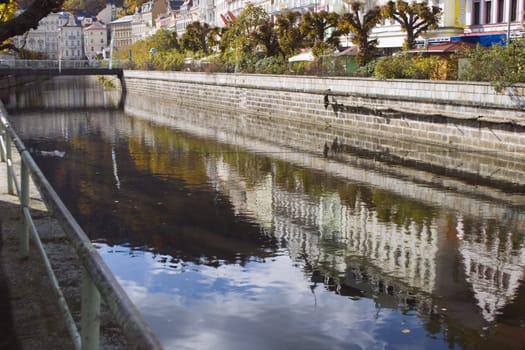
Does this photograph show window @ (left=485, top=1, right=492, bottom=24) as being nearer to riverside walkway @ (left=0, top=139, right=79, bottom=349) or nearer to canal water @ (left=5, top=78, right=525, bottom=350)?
canal water @ (left=5, top=78, right=525, bottom=350)

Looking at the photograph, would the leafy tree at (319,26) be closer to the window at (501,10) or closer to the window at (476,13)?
the window at (476,13)

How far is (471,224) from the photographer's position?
15.5 m

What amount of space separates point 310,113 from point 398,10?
938cm

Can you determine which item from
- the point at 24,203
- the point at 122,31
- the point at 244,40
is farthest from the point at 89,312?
the point at 122,31

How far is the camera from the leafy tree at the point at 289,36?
50.5 meters

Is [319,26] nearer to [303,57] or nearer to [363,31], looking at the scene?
[303,57]

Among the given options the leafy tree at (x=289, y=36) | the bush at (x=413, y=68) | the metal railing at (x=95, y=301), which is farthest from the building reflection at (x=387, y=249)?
the leafy tree at (x=289, y=36)

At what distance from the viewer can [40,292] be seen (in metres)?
5.97

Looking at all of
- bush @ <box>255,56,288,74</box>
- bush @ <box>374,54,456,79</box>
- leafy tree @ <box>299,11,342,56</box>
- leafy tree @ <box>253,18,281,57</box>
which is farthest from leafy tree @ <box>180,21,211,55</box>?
bush @ <box>374,54,456,79</box>

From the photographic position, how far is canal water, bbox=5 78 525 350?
9.33 m

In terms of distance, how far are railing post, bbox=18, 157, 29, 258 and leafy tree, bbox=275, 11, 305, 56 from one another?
44.5 meters

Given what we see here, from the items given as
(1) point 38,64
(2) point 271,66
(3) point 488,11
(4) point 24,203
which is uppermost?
(3) point 488,11

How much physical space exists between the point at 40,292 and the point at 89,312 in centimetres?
288

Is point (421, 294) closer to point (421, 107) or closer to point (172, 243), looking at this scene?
point (172, 243)
